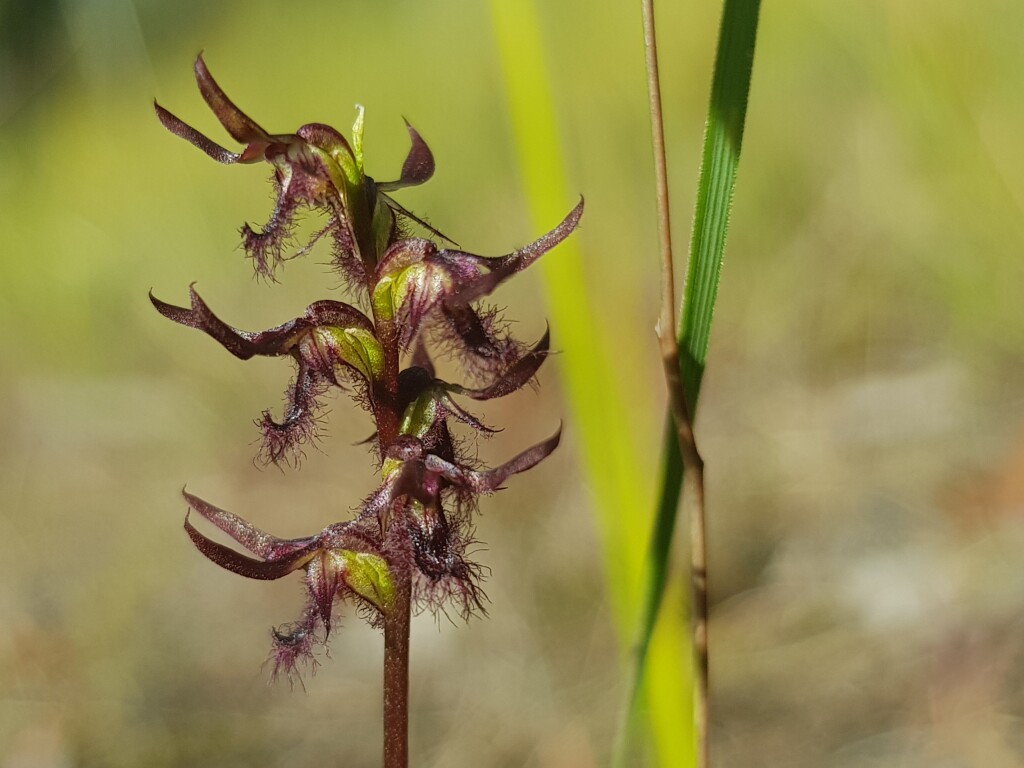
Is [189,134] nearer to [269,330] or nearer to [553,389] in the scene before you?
[269,330]

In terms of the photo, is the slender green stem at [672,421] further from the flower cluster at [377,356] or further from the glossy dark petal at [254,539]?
the glossy dark petal at [254,539]

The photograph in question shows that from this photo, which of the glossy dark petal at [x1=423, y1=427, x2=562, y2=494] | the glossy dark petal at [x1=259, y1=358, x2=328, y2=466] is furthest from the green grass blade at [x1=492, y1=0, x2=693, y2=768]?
the glossy dark petal at [x1=259, y1=358, x2=328, y2=466]

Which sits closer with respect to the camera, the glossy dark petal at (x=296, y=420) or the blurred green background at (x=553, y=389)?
the glossy dark petal at (x=296, y=420)

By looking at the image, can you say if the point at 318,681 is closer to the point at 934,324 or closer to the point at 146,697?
the point at 146,697

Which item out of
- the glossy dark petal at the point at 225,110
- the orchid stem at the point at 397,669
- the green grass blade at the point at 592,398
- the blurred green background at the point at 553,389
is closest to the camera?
the glossy dark petal at the point at 225,110

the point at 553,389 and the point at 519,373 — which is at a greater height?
the point at 553,389

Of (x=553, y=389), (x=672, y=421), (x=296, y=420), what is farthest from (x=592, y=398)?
(x=553, y=389)

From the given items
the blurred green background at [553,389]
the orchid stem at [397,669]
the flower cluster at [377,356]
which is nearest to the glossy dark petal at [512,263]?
the flower cluster at [377,356]
